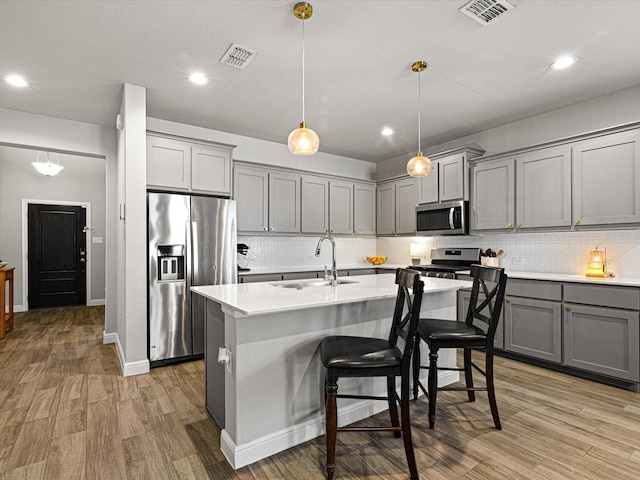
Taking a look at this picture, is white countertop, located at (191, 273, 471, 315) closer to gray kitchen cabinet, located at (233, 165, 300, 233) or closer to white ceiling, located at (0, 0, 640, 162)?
white ceiling, located at (0, 0, 640, 162)

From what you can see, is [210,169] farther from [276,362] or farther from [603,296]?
[603,296]

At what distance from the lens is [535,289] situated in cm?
348

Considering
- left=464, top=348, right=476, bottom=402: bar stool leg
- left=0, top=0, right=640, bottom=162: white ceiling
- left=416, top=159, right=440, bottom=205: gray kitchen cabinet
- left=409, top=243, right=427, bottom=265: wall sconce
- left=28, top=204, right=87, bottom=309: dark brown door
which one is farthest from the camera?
left=28, top=204, right=87, bottom=309: dark brown door

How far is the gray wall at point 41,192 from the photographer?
246 inches

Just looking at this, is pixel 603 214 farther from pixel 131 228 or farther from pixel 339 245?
pixel 131 228

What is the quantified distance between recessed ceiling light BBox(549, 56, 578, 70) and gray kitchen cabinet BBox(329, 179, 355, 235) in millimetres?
3097

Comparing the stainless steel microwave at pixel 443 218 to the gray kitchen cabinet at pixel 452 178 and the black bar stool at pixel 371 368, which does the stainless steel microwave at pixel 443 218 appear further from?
the black bar stool at pixel 371 368

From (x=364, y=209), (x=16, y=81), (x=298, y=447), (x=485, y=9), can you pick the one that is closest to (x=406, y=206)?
(x=364, y=209)

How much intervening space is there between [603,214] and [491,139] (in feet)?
5.37

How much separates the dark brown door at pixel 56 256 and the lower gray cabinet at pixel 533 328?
7.49 metres

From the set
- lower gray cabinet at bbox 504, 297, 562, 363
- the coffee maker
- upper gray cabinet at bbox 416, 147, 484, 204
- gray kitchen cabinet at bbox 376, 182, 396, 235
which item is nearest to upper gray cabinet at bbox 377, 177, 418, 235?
gray kitchen cabinet at bbox 376, 182, 396, 235

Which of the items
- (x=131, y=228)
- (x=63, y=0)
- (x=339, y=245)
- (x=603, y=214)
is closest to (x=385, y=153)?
(x=339, y=245)

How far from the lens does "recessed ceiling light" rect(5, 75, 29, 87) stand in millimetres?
3082

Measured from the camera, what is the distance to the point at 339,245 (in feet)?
19.4
